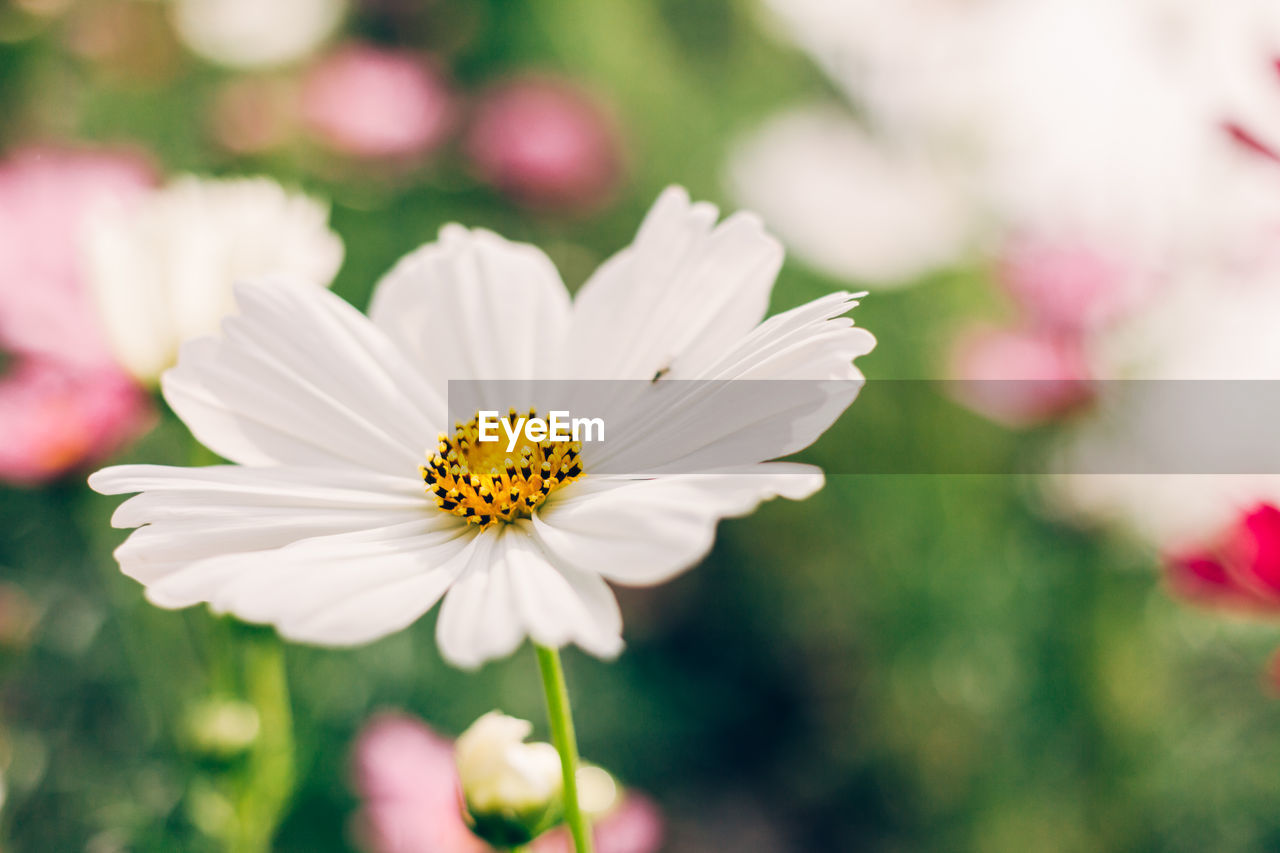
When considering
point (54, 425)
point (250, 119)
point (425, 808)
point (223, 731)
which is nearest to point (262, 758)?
point (223, 731)

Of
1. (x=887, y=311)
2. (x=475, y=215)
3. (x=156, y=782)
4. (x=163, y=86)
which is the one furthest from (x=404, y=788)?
(x=163, y=86)

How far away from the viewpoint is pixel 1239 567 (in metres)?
0.34

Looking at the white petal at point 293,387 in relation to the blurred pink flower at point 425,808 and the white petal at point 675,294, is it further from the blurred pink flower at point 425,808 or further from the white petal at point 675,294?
the blurred pink flower at point 425,808

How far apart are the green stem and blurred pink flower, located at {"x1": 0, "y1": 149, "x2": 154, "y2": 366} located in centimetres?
45

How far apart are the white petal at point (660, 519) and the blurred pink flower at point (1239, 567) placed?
17cm

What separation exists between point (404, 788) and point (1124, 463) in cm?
69

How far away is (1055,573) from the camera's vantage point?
103cm

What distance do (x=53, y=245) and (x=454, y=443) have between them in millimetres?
579

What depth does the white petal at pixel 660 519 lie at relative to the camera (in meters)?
0.22

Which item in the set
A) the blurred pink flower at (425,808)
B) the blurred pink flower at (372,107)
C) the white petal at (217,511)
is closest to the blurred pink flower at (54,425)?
the blurred pink flower at (425,808)

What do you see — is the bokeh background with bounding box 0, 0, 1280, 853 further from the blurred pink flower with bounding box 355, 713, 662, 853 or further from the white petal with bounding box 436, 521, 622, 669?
the white petal with bounding box 436, 521, 622, 669

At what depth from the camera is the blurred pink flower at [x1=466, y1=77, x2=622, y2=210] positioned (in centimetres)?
130

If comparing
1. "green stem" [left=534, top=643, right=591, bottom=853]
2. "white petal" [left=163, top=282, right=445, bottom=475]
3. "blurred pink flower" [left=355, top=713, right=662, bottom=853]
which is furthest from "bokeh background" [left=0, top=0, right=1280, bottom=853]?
"green stem" [left=534, top=643, right=591, bottom=853]

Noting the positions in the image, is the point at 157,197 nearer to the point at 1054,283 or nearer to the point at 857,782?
the point at 1054,283
